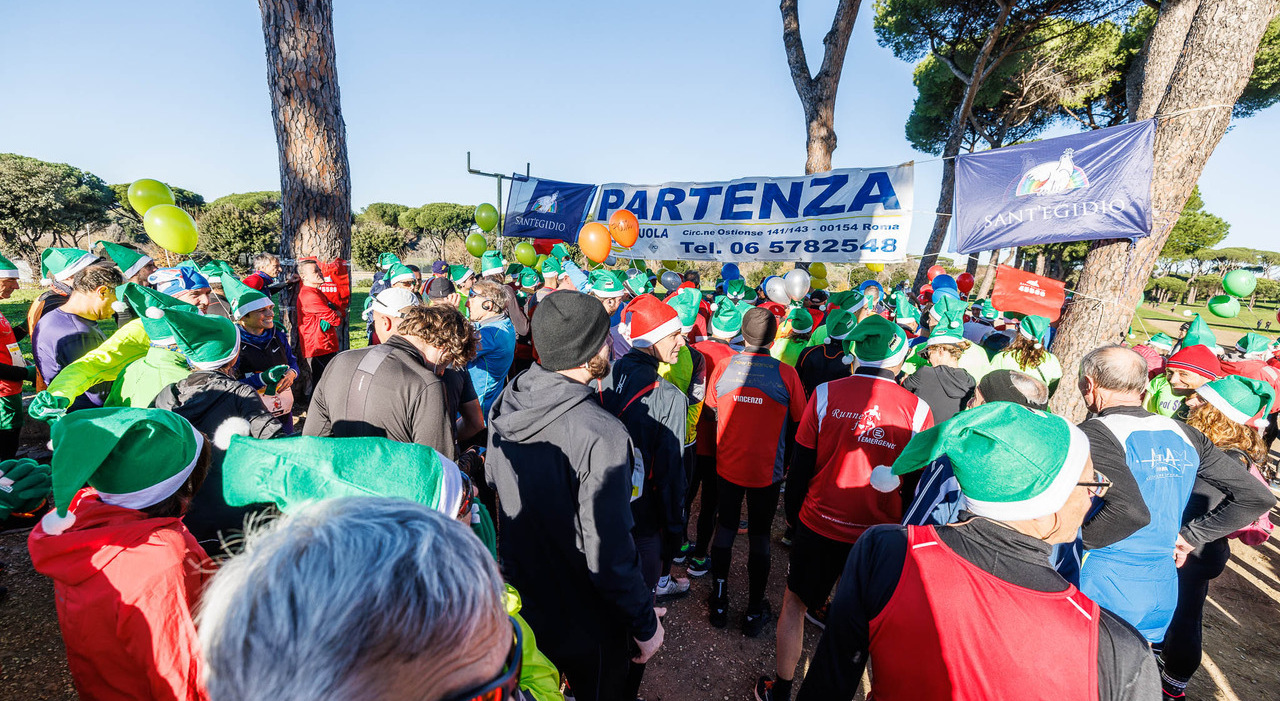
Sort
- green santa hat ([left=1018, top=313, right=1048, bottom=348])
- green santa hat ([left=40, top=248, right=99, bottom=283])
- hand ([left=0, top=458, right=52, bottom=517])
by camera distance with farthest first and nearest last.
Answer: green santa hat ([left=1018, top=313, right=1048, bottom=348]) < green santa hat ([left=40, top=248, right=99, bottom=283]) < hand ([left=0, top=458, right=52, bottom=517])

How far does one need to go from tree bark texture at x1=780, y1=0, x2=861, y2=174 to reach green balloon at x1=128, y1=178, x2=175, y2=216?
8.68 m

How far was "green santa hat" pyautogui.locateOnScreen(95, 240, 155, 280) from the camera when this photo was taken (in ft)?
12.5

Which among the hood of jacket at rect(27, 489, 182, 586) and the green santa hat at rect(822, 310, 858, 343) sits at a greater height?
the green santa hat at rect(822, 310, 858, 343)

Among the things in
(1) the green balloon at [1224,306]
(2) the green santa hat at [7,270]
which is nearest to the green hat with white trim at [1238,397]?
(1) the green balloon at [1224,306]

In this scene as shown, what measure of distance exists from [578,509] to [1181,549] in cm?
300

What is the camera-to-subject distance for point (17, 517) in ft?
5.28

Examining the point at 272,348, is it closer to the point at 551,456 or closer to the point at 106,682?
the point at 106,682

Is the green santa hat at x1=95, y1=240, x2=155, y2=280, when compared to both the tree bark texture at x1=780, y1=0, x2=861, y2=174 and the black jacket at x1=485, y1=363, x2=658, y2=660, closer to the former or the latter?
the black jacket at x1=485, y1=363, x2=658, y2=660

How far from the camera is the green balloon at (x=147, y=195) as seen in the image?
4.83 meters

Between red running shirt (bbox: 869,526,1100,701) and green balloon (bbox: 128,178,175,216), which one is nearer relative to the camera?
red running shirt (bbox: 869,526,1100,701)

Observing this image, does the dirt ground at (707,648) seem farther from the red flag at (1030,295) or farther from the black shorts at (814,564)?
the red flag at (1030,295)

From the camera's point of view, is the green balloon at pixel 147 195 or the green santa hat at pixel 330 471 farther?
the green balloon at pixel 147 195

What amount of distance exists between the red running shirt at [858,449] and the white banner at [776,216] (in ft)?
13.7

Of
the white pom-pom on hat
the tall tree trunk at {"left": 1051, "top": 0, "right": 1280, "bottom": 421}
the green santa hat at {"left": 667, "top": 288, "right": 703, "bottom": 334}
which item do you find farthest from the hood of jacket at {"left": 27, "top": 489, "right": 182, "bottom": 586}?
the tall tree trunk at {"left": 1051, "top": 0, "right": 1280, "bottom": 421}
